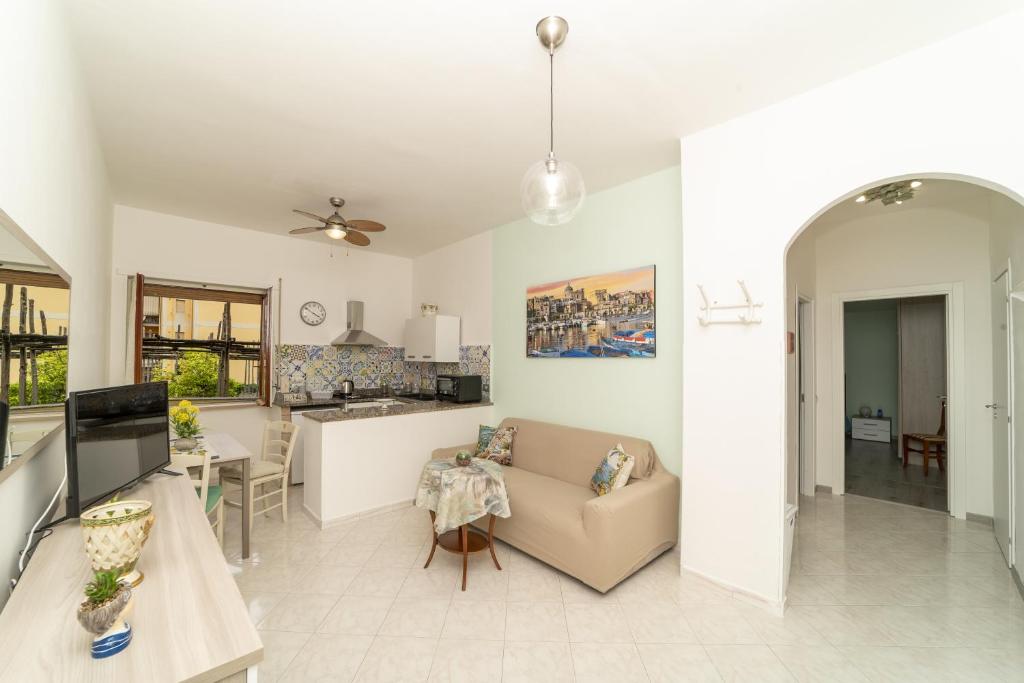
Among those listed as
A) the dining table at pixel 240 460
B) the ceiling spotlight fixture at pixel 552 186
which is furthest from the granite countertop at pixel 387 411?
the ceiling spotlight fixture at pixel 552 186

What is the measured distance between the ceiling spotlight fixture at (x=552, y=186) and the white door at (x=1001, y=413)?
327cm

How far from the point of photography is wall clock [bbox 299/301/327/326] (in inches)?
197

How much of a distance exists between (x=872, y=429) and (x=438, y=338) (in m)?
7.14

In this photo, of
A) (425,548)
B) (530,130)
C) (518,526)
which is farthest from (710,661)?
(530,130)

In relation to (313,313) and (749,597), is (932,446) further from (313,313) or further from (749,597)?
(313,313)

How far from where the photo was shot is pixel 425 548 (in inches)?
123

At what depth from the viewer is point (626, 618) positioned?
2.30 m

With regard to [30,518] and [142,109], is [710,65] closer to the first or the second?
[142,109]

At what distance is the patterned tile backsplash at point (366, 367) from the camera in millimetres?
4875

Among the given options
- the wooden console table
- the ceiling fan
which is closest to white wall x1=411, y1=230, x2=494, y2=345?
the ceiling fan

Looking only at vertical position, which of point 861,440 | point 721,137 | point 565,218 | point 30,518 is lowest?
point 861,440

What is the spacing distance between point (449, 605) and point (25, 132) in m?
2.65

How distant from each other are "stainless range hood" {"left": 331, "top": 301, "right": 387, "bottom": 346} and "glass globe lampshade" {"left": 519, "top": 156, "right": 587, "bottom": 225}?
391cm

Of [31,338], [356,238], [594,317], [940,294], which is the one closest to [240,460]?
[31,338]
